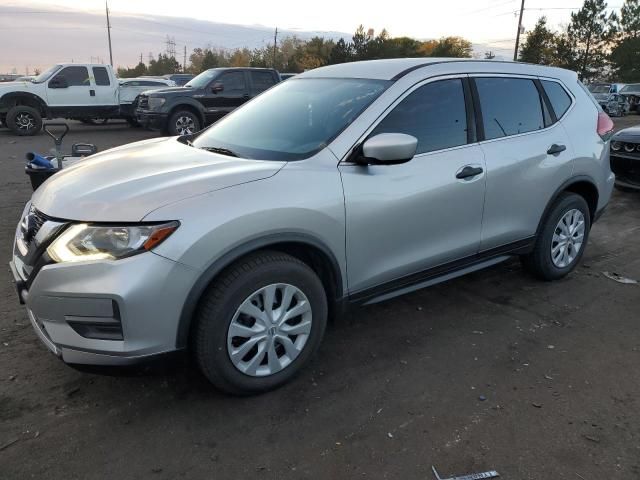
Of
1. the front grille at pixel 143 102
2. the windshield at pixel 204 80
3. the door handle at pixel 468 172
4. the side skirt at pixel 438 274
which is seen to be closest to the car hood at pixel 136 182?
the side skirt at pixel 438 274

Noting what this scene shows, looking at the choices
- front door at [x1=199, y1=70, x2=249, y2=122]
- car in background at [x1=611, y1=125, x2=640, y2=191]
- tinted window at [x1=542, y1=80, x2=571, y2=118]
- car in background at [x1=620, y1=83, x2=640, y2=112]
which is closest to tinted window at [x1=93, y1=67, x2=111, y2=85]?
front door at [x1=199, y1=70, x2=249, y2=122]

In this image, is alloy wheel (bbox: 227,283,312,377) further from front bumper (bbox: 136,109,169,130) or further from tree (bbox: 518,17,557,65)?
tree (bbox: 518,17,557,65)

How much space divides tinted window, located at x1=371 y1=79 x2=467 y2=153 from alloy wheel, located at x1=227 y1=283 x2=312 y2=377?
1100mm

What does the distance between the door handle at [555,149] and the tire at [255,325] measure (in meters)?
2.23

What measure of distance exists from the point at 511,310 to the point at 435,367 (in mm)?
1088

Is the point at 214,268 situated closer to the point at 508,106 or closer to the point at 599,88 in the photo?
the point at 508,106

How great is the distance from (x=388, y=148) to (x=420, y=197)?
0.49 metres

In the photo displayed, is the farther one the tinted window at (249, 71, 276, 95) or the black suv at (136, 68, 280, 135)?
the tinted window at (249, 71, 276, 95)

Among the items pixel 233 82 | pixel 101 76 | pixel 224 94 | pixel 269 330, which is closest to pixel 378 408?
pixel 269 330

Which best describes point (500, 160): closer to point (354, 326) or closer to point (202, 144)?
point (354, 326)

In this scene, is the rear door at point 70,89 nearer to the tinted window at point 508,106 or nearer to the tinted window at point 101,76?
the tinted window at point 101,76

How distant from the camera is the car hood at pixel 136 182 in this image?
7.90 feet

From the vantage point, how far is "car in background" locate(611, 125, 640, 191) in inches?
272

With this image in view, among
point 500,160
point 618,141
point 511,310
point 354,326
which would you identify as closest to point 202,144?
point 354,326
